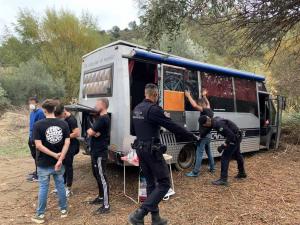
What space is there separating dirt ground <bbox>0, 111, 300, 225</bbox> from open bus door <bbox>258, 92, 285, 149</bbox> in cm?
202

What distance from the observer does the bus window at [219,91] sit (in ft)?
28.8

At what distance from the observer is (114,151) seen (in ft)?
22.4

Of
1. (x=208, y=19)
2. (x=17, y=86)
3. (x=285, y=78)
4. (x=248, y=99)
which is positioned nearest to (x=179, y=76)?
(x=208, y=19)

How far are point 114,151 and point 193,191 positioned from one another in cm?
168

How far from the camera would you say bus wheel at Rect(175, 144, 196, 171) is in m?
8.27

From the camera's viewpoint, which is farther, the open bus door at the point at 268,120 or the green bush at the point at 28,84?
the green bush at the point at 28,84

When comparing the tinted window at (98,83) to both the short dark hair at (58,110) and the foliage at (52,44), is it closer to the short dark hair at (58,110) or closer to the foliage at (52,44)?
Result: the short dark hair at (58,110)

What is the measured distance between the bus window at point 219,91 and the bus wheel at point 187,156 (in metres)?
1.27

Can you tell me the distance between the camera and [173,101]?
7.61 meters

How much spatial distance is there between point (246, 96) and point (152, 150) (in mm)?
6044

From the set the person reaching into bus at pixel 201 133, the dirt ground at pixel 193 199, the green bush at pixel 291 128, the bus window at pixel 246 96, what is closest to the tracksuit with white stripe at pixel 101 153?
the dirt ground at pixel 193 199

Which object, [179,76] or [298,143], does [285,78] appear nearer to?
[298,143]

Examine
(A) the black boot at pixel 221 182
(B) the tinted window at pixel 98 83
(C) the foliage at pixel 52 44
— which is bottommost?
(A) the black boot at pixel 221 182

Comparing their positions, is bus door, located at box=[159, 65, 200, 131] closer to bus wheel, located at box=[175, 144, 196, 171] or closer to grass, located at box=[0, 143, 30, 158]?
bus wheel, located at box=[175, 144, 196, 171]
